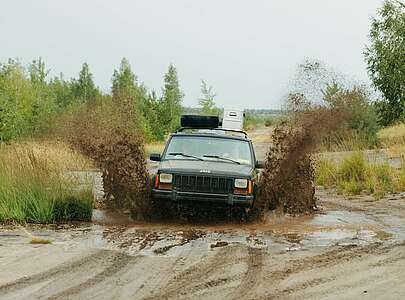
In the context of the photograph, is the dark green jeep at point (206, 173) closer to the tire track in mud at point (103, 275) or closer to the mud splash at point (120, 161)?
the mud splash at point (120, 161)

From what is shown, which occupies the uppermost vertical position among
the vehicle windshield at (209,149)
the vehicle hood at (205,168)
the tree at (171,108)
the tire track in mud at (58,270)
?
the tree at (171,108)

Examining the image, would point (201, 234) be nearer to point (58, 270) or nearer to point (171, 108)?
point (58, 270)

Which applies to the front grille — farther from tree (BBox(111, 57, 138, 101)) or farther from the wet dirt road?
tree (BBox(111, 57, 138, 101))

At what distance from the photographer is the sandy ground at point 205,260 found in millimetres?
7098

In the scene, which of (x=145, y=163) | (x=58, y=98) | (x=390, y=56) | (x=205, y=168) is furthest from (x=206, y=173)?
(x=58, y=98)

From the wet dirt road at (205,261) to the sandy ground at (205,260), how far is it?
0.04 feet

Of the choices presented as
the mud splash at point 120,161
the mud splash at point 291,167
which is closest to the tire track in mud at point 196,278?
the mud splash at point 120,161

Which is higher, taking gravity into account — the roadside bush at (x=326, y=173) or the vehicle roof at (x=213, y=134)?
the vehicle roof at (x=213, y=134)

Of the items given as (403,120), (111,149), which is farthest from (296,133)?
(403,120)

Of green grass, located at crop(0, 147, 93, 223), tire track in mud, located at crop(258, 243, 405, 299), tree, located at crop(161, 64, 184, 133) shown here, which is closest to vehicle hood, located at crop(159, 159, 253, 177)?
green grass, located at crop(0, 147, 93, 223)

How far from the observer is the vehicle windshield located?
1334cm

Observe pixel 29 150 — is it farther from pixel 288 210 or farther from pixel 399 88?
pixel 399 88

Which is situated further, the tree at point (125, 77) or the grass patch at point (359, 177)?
the tree at point (125, 77)

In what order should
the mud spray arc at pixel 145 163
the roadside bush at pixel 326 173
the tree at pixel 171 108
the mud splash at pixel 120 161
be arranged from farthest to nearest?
the tree at pixel 171 108
the roadside bush at pixel 326 173
the mud spray arc at pixel 145 163
the mud splash at pixel 120 161
